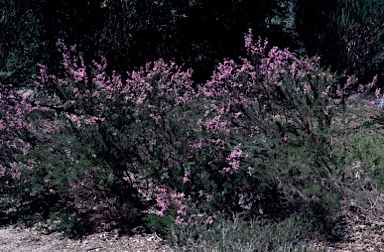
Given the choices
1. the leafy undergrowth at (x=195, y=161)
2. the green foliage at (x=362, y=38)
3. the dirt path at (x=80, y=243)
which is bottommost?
the dirt path at (x=80, y=243)

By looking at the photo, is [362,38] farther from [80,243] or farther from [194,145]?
[80,243]

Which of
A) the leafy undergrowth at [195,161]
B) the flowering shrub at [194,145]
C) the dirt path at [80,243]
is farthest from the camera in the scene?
the dirt path at [80,243]

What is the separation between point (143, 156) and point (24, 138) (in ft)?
4.54

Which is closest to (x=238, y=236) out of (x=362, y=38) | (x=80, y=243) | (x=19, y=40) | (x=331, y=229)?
(x=331, y=229)

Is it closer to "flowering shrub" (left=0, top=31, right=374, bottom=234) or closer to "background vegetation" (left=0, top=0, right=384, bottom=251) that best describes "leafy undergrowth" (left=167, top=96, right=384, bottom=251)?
"background vegetation" (left=0, top=0, right=384, bottom=251)

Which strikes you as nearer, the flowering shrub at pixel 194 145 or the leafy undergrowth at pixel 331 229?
the leafy undergrowth at pixel 331 229

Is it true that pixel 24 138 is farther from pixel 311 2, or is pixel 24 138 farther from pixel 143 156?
pixel 311 2

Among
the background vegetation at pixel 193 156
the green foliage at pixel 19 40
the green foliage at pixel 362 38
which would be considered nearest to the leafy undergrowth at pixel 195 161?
the background vegetation at pixel 193 156

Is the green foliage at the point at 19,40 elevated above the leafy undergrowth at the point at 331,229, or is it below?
above

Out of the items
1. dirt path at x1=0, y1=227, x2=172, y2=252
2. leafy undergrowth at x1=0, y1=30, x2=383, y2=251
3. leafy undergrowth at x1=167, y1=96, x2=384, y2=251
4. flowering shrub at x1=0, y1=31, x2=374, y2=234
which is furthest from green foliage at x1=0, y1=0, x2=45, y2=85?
leafy undergrowth at x1=167, y1=96, x2=384, y2=251

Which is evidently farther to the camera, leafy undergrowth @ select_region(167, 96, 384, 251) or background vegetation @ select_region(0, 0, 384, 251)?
background vegetation @ select_region(0, 0, 384, 251)

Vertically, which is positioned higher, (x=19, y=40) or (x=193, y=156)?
(x=19, y=40)

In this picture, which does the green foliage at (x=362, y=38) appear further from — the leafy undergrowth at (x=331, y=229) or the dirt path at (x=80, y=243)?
the dirt path at (x=80, y=243)

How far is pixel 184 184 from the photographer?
4.66m
